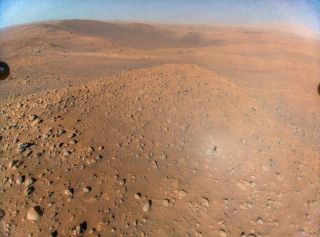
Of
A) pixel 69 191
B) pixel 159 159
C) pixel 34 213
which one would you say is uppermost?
pixel 159 159

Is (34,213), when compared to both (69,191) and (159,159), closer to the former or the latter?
(69,191)

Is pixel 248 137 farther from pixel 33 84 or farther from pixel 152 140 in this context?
pixel 33 84

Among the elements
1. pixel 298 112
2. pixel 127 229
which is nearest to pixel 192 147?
pixel 127 229

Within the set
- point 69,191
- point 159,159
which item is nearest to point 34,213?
point 69,191

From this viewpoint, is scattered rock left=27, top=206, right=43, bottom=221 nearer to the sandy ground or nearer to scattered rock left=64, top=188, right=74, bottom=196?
the sandy ground

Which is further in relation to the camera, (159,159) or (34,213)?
(159,159)

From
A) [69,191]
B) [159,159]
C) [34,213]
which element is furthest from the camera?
[159,159]

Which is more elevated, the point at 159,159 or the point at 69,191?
the point at 159,159

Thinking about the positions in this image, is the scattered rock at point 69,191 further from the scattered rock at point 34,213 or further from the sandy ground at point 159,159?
the scattered rock at point 34,213

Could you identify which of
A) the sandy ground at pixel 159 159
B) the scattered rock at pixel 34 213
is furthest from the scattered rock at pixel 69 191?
the scattered rock at pixel 34 213
